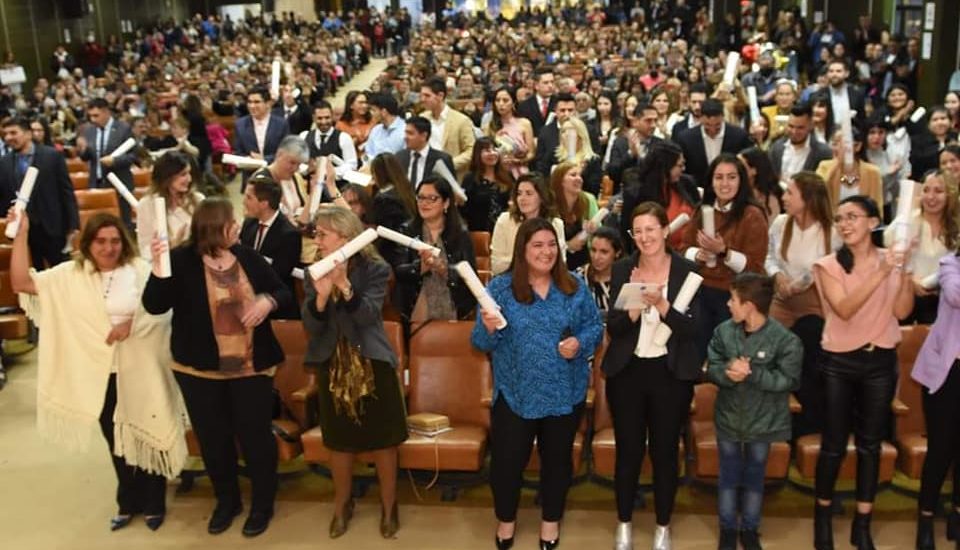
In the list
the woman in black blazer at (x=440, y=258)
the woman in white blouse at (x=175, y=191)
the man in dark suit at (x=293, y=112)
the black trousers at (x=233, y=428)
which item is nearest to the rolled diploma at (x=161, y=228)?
the black trousers at (x=233, y=428)

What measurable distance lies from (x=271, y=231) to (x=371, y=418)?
4.15 feet

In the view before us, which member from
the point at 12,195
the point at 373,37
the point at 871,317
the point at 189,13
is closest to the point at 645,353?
the point at 871,317

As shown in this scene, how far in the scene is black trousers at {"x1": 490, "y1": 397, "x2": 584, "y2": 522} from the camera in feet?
12.6

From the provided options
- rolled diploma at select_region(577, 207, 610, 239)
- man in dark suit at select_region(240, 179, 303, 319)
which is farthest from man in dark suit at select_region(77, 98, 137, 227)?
rolled diploma at select_region(577, 207, 610, 239)

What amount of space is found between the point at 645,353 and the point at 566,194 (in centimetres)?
180

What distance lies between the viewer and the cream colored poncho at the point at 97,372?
410 cm

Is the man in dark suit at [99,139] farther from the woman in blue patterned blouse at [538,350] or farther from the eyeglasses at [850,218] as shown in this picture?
the eyeglasses at [850,218]

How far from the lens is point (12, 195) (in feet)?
23.0

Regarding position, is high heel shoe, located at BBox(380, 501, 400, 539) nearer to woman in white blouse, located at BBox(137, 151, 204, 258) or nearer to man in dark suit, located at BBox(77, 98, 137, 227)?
woman in white blouse, located at BBox(137, 151, 204, 258)

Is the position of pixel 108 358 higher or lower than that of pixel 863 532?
higher

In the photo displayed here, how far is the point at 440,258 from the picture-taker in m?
4.61

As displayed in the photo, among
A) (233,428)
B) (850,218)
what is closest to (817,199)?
(850,218)

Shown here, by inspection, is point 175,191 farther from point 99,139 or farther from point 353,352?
point 99,139

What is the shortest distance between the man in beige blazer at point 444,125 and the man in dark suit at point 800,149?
2.19 m
